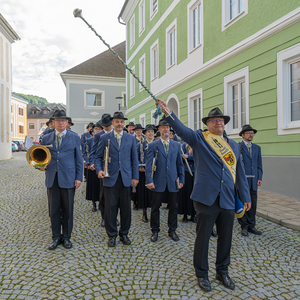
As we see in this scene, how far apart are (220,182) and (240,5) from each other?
328 inches

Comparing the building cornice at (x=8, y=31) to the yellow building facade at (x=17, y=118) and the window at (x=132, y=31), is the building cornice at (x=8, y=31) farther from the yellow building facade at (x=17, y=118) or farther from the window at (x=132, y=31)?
the yellow building facade at (x=17, y=118)

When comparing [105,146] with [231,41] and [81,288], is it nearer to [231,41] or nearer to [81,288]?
[81,288]

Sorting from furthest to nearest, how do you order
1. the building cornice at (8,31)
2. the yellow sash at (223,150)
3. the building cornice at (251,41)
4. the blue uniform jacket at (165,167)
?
the building cornice at (8,31)
the building cornice at (251,41)
the blue uniform jacket at (165,167)
the yellow sash at (223,150)

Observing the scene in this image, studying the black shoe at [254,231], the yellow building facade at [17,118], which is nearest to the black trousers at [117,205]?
the black shoe at [254,231]

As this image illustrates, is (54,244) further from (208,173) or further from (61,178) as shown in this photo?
→ (208,173)

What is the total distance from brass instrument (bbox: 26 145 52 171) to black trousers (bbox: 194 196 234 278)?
2409 millimetres

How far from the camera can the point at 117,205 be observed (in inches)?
191

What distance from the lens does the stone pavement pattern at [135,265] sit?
3125 millimetres

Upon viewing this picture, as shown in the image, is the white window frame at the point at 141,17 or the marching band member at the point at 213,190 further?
the white window frame at the point at 141,17

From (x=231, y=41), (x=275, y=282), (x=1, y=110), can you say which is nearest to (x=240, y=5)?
(x=231, y=41)

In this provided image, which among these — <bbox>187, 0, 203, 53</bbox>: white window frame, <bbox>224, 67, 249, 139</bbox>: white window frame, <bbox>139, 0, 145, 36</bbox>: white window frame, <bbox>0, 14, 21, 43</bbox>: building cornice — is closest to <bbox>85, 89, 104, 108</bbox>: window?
<bbox>0, 14, 21, 43</bbox>: building cornice

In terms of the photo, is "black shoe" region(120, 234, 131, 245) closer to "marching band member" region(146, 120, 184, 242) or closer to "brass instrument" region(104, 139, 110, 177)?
"marching band member" region(146, 120, 184, 242)

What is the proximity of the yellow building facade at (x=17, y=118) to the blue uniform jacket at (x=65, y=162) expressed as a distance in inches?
2096

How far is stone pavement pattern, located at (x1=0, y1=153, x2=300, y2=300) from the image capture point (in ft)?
10.3
